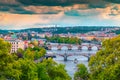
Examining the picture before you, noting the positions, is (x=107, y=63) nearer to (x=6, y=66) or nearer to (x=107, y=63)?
(x=107, y=63)

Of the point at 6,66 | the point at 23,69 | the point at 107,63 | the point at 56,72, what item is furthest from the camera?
the point at 56,72

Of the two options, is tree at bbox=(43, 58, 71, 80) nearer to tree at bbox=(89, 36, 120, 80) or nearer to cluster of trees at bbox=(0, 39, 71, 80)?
cluster of trees at bbox=(0, 39, 71, 80)

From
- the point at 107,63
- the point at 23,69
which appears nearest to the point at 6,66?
the point at 23,69

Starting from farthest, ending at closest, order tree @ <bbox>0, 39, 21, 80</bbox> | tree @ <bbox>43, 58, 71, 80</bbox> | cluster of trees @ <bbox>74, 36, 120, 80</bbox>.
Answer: tree @ <bbox>43, 58, 71, 80</bbox>, cluster of trees @ <bbox>74, 36, 120, 80</bbox>, tree @ <bbox>0, 39, 21, 80</bbox>

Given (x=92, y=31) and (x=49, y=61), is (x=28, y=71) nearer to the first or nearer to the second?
(x=49, y=61)

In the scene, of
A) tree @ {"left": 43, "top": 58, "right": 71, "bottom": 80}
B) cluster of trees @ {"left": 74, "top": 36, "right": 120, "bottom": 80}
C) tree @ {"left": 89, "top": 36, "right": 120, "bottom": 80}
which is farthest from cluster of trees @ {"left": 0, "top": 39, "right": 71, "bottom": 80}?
tree @ {"left": 89, "top": 36, "right": 120, "bottom": 80}

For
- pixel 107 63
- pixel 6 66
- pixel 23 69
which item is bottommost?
pixel 23 69

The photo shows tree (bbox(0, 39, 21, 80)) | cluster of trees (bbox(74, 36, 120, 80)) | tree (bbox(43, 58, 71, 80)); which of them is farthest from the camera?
tree (bbox(43, 58, 71, 80))

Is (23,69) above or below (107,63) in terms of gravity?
below

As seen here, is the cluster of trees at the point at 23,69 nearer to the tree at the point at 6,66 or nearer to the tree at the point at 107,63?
the tree at the point at 6,66
